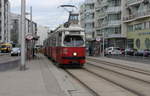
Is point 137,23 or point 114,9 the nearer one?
point 137,23

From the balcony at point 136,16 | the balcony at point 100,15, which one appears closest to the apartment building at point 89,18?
the balcony at point 100,15

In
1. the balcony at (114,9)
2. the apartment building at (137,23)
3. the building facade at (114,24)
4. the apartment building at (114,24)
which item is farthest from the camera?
the balcony at (114,9)

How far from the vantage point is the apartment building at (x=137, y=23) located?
208ft

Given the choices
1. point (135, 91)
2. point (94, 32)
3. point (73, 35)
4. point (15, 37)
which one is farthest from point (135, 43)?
point (15, 37)

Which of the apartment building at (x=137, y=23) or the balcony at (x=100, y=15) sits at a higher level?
the balcony at (x=100, y=15)

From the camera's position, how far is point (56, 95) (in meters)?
11.5

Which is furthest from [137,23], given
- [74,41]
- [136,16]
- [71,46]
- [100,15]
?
[71,46]

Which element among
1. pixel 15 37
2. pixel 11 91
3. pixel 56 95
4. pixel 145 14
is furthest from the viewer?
pixel 15 37

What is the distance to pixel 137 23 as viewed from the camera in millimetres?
68812

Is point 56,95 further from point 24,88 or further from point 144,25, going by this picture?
point 144,25

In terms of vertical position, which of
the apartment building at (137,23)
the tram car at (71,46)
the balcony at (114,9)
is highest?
the balcony at (114,9)

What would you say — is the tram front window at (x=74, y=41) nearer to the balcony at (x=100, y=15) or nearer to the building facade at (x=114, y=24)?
the building facade at (x=114, y=24)

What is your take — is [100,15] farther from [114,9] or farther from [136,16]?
[136,16]

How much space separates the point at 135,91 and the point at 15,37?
6249 inches
